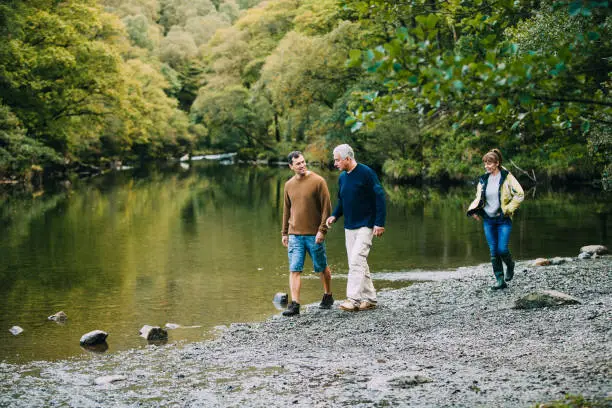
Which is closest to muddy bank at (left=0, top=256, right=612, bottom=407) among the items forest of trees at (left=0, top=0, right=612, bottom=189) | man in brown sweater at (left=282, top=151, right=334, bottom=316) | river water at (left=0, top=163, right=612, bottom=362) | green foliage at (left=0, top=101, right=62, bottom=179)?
man in brown sweater at (left=282, top=151, right=334, bottom=316)

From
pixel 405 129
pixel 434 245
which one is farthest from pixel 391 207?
pixel 405 129

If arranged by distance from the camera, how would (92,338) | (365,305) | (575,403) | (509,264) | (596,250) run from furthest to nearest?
(596,250) → (509,264) → (365,305) → (92,338) → (575,403)

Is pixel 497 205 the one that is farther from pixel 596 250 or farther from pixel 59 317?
pixel 59 317

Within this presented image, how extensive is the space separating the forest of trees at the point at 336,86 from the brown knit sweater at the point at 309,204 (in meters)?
1.35

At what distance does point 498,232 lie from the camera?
10.9 meters

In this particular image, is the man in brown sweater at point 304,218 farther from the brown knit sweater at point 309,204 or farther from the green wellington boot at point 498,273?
the green wellington boot at point 498,273

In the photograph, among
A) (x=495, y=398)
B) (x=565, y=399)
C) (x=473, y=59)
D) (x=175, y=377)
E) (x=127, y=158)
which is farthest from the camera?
(x=127, y=158)

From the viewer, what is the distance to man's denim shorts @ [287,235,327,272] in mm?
10273

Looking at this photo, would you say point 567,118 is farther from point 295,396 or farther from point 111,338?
point 111,338

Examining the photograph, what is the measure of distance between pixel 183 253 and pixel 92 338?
856 cm

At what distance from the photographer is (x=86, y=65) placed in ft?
144

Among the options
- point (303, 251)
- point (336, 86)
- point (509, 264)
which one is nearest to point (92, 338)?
point (303, 251)

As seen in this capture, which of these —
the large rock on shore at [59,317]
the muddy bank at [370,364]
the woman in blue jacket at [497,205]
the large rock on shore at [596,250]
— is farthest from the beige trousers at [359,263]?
the large rock on shore at [596,250]

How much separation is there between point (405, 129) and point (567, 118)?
123 ft
